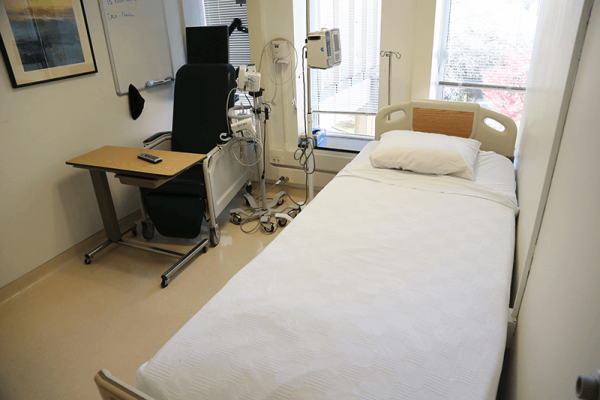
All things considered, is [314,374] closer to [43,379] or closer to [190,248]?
[43,379]

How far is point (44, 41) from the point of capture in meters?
2.48

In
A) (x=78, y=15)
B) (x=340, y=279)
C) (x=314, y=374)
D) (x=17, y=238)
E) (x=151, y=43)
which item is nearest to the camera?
(x=314, y=374)

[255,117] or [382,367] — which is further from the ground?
[255,117]

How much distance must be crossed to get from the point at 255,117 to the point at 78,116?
1268 millimetres

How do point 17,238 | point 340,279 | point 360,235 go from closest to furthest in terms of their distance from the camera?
point 340,279 → point 360,235 → point 17,238

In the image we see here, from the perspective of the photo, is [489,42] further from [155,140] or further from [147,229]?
[147,229]

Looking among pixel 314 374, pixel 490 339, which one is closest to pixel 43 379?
pixel 314 374

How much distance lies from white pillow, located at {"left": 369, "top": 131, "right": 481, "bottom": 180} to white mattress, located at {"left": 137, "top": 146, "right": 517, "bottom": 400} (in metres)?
0.39

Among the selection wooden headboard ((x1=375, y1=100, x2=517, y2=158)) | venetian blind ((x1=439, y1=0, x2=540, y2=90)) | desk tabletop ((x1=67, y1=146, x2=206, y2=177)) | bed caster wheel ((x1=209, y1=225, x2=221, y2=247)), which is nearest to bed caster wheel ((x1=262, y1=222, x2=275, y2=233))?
bed caster wheel ((x1=209, y1=225, x2=221, y2=247))

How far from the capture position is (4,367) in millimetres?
1977

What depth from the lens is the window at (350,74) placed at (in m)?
3.17

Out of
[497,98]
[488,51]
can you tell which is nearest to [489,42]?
[488,51]

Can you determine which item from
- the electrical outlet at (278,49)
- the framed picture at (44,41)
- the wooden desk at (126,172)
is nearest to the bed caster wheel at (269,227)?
the wooden desk at (126,172)

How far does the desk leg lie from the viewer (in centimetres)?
272
